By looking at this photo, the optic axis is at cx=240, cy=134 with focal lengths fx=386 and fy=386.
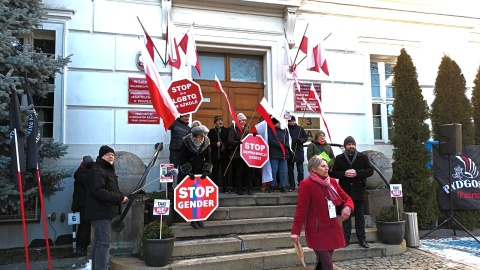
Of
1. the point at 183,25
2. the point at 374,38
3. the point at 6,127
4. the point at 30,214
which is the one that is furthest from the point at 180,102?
the point at 374,38

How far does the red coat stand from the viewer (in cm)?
446

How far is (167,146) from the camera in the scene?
866cm

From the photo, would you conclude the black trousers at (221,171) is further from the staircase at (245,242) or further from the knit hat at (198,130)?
the knit hat at (198,130)

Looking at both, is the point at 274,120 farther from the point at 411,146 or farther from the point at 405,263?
the point at 405,263

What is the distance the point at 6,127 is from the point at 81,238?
7.80ft

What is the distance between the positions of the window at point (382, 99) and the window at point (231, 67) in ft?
11.1

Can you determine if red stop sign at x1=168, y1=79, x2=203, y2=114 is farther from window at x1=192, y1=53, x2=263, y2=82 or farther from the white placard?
the white placard

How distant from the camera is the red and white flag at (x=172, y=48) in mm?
8227

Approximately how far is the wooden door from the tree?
11.2 feet

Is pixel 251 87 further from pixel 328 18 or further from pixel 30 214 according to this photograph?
pixel 30 214

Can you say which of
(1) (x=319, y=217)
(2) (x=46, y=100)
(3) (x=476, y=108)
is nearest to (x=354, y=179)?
(1) (x=319, y=217)

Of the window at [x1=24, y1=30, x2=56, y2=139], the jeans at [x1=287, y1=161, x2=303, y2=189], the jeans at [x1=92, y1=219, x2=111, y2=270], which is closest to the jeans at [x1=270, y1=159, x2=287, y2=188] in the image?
the jeans at [x1=287, y1=161, x2=303, y2=189]

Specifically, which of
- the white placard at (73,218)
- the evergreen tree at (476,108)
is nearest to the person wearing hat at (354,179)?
the white placard at (73,218)

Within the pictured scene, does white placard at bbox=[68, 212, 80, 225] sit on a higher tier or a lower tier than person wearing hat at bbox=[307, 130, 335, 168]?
lower
